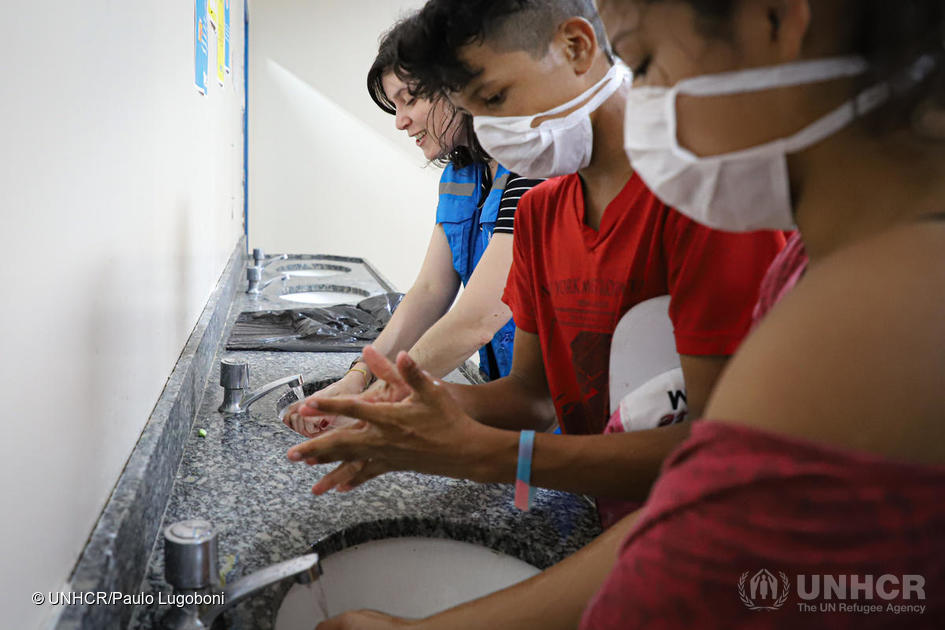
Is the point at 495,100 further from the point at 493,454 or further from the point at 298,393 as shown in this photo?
the point at 298,393

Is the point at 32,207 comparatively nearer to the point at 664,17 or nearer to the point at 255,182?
the point at 664,17

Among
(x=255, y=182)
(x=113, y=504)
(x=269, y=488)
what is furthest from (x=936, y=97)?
(x=255, y=182)

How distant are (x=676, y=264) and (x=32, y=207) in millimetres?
683

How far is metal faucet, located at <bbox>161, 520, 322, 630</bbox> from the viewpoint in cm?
72

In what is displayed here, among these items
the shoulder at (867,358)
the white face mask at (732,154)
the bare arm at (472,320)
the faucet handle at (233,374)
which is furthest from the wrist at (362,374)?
the shoulder at (867,358)

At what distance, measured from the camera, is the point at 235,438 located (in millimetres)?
1281

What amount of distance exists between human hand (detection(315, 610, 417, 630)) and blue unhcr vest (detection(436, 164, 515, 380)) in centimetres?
110

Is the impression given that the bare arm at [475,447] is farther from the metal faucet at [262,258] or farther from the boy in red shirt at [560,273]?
the metal faucet at [262,258]

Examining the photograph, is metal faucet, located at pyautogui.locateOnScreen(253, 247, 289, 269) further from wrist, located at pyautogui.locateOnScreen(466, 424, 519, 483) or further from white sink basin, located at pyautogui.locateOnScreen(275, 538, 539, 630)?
wrist, located at pyautogui.locateOnScreen(466, 424, 519, 483)

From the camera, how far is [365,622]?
2.56 feet

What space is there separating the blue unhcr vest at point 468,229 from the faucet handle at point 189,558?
46.2 inches

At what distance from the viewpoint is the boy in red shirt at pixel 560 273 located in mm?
824

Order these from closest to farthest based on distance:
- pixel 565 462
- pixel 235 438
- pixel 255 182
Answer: pixel 565 462 → pixel 235 438 → pixel 255 182

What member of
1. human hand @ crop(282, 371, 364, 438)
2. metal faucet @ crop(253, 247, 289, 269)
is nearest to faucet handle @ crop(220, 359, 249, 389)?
human hand @ crop(282, 371, 364, 438)
